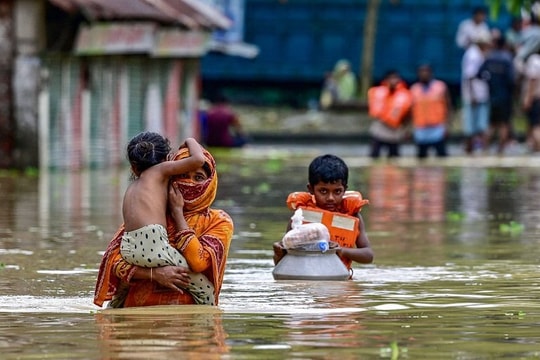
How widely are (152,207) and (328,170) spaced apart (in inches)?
71.2

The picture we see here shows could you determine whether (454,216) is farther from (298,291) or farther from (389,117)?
(389,117)

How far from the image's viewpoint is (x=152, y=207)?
376 inches

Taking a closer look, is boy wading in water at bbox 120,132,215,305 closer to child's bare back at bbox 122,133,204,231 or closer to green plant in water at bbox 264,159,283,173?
child's bare back at bbox 122,133,204,231

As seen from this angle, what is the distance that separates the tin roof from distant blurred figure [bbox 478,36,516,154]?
5.28m

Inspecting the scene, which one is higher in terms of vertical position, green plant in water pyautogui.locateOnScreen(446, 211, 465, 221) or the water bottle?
the water bottle

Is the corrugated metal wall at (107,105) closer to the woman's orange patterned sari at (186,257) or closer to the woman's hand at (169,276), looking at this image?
the woman's orange patterned sari at (186,257)

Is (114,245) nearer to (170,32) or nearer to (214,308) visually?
(214,308)

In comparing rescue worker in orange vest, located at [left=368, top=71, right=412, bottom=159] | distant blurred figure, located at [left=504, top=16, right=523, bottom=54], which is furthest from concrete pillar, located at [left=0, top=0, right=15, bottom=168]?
distant blurred figure, located at [left=504, top=16, right=523, bottom=54]

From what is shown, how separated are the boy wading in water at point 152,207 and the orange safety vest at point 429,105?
78.0 ft

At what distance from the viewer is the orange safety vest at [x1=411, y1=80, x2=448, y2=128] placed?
3328cm

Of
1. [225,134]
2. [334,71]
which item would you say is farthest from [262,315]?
[334,71]

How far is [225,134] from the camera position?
3722cm

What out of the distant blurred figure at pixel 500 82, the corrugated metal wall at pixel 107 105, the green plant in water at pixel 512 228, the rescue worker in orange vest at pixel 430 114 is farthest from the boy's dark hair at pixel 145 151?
the distant blurred figure at pixel 500 82

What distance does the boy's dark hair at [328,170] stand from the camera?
11109 mm
